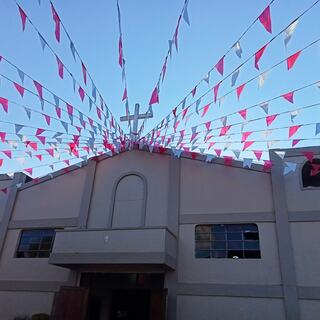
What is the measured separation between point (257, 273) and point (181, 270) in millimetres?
2432

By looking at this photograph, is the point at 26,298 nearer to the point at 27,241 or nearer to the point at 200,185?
the point at 27,241

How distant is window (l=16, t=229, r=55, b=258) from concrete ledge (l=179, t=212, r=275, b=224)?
5374mm

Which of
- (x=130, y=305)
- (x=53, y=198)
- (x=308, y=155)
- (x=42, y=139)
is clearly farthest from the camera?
(x=53, y=198)

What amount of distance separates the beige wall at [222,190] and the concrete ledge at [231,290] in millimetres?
2455

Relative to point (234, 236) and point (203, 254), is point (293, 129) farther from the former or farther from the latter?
point (203, 254)

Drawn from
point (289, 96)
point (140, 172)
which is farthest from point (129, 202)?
point (289, 96)

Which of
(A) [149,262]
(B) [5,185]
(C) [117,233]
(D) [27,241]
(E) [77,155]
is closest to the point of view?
(A) [149,262]

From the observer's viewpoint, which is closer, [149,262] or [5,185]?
[149,262]

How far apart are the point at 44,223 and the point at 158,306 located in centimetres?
598

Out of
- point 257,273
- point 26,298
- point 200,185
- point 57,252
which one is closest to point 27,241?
point 26,298

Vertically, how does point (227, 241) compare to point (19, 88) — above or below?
below

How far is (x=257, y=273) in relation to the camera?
10438mm

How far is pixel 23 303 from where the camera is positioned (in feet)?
39.8

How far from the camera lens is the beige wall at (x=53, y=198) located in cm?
1352
